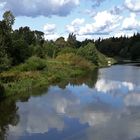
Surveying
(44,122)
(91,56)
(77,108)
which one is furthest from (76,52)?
(44,122)

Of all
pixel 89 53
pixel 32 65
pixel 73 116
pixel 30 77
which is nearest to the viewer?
pixel 73 116

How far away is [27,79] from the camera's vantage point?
44.4 meters

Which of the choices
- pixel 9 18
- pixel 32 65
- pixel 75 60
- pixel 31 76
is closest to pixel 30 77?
pixel 31 76

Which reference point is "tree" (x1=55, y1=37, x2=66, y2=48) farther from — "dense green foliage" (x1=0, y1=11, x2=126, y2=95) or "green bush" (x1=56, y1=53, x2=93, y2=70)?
"green bush" (x1=56, y1=53, x2=93, y2=70)

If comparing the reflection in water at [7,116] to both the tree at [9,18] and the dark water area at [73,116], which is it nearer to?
the dark water area at [73,116]

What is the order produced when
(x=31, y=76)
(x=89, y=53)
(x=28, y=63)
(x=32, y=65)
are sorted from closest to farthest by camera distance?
(x=31, y=76) < (x=32, y=65) < (x=28, y=63) < (x=89, y=53)

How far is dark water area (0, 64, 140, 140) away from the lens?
71.3ft

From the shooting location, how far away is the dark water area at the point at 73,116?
21.7 metres

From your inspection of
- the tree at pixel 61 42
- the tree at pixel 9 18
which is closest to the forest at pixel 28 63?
the tree at pixel 9 18

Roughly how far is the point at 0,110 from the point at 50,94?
10.7 meters

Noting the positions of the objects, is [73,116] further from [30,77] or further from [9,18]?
[9,18]

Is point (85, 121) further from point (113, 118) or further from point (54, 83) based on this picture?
point (54, 83)

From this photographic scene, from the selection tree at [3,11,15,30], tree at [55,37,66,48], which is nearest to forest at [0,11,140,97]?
tree at [3,11,15,30]

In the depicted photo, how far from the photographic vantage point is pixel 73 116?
27.5 m
